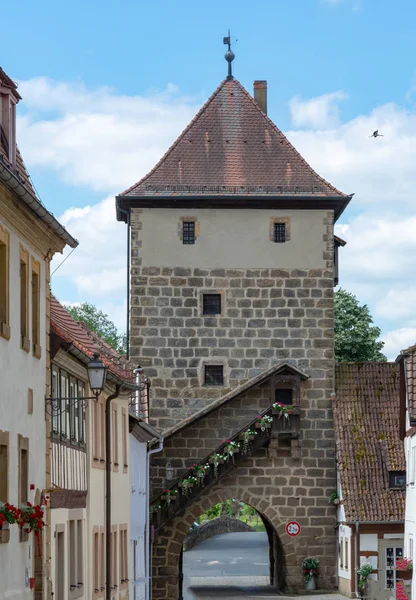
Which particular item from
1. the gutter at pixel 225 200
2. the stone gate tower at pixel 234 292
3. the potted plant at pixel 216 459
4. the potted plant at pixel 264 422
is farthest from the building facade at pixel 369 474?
the gutter at pixel 225 200

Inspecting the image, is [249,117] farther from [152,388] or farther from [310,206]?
[152,388]

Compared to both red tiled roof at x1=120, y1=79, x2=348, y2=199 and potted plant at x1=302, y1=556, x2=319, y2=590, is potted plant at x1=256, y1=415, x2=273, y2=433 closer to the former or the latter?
potted plant at x1=302, y1=556, x2=319, y2=590

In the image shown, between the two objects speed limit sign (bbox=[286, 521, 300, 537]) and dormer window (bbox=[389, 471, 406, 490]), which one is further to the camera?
speed limit sign (bbox=[286, 521, 300, 537])

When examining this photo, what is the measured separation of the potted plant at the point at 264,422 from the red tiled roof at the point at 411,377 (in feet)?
31.0

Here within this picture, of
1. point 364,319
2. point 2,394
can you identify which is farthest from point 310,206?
point 2,394

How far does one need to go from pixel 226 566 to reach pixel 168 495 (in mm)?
20323

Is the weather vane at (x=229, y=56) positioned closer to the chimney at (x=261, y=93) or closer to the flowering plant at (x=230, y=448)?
the chimney at (x=261, y=93)

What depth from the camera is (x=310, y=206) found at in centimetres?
4228

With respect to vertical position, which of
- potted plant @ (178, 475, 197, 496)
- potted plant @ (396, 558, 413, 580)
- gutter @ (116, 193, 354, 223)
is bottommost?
potted plant @ (396, 558, 413, 580)

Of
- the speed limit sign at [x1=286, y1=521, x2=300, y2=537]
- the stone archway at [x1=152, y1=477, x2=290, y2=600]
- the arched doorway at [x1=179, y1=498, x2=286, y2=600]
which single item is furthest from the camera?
the arched doorway at [x1=179, y1=498, x2=286, y2=600]

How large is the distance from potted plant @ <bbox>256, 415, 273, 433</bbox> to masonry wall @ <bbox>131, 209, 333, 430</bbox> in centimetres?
166

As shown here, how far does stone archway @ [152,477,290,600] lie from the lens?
135 ft

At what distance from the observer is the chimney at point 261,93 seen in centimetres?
4612

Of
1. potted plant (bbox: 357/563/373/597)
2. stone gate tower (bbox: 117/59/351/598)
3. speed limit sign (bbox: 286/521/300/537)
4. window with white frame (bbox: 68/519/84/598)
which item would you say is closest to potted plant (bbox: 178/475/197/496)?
stone gate tower (bbox: 117/59/351/598)
